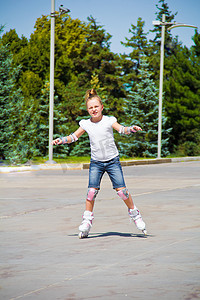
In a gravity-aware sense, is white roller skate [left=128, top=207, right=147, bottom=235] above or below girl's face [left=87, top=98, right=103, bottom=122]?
below

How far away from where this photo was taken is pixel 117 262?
627 centimetres

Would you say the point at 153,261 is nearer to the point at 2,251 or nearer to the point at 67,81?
the point at 2,251

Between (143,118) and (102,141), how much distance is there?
103 feet

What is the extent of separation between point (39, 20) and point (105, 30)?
12089 mm

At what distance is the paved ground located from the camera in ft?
16.9

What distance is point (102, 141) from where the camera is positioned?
7.72 meters

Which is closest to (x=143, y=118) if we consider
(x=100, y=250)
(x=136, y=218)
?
(x=136, y=218)

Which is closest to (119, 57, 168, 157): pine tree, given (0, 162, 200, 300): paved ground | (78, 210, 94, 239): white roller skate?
(0, 162, 200, 300): paved ground

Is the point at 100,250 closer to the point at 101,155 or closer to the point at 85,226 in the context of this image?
the point at 85,226

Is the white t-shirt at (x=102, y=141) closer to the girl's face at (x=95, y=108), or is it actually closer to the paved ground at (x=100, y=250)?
the girl's face at (x=95, y=108)

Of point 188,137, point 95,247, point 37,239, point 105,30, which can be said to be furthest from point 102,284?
point 105,30

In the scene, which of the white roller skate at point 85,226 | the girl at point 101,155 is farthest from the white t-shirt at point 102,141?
the white roller skate at point 85,226

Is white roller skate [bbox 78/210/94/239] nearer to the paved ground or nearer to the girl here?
the girl

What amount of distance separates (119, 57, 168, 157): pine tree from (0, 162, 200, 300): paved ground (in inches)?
1004
